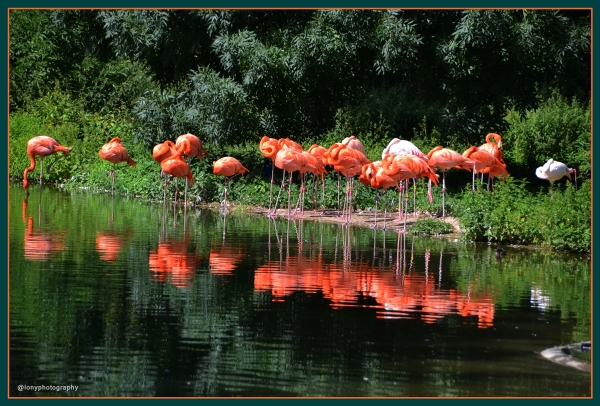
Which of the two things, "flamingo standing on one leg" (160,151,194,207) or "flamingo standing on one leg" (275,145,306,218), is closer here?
"flamingo standing on one leg" (275,145,306,218)

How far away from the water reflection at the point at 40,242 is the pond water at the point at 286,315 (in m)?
0.05

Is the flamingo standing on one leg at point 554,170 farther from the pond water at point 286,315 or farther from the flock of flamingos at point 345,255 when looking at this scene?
the pond water at point 286,315

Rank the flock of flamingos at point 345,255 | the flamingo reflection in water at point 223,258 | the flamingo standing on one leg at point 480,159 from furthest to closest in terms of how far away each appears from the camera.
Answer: the flamingo standing on one leg at point 480,159 < the flamingo reflection in water at point 223,258 < the flock of flamingos at point 345,255

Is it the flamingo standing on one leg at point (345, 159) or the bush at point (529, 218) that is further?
the flamingo standing on one leg at point (345, 159)

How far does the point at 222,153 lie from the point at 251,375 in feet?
52.8

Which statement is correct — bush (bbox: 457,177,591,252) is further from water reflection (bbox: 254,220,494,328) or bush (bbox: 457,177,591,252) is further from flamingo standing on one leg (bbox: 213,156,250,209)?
flamingo standing on one leg (bbox: 213,156,250,209)

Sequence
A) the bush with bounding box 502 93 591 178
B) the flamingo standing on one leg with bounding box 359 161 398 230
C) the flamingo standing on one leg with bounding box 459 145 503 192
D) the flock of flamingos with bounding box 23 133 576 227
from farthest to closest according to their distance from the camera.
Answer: the bush with bounding box 502 93 591 178 < the flamingo standing on one leg with bounding box 459 145 503 192 < the flock of flamingos with bounding box 23 133 576 227 < the flamingo standing on one leg with bounding box 359 161 398 230

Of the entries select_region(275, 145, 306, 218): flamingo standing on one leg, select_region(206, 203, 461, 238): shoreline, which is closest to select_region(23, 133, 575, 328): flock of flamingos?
select_region(275, 145, 306, 218): flamingo standing on one leg

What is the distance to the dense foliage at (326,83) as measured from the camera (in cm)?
1905

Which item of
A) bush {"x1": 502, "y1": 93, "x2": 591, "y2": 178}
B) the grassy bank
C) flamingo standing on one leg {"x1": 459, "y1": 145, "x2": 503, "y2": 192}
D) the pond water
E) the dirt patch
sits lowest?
the pond water

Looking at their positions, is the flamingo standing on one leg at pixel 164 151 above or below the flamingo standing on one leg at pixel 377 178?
above

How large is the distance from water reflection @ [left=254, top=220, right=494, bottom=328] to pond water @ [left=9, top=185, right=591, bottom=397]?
2 centimetres

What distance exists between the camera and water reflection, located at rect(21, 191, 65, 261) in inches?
460

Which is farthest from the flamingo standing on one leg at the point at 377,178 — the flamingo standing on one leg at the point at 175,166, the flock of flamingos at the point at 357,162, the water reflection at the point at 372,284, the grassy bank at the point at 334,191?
the flamingo standing on one leg at the point at 175,166
